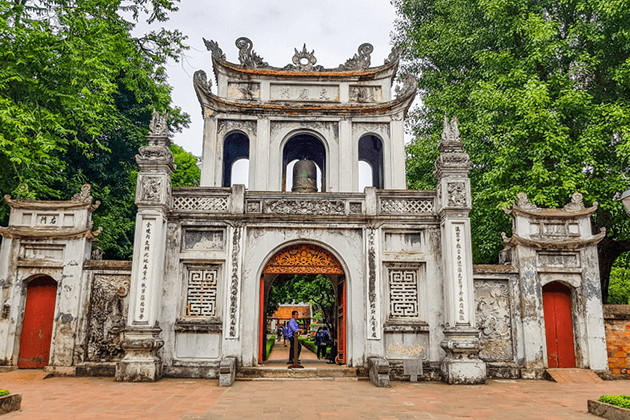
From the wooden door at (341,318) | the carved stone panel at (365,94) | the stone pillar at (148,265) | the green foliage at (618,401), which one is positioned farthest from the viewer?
the carved stone panel at (365,94)

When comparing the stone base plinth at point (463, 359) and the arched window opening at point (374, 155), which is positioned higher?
the arched window opening at point (374, 155)

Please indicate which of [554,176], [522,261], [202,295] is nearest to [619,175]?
[554,176]

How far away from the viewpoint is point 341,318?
11.8m

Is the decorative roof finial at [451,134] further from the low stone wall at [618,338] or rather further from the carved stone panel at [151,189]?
the carved stone panel at [151,189]

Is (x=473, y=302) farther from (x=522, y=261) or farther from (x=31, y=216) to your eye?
(x=31, y=216)

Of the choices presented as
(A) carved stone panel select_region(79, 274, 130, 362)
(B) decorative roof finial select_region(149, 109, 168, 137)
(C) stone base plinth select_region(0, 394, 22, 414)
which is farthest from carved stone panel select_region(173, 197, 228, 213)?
(C) stone base plinth select_region(0, 394, 22, 414)

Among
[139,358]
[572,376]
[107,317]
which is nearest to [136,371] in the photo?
[139,358]

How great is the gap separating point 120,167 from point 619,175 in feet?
52.9

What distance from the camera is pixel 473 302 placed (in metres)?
10.3

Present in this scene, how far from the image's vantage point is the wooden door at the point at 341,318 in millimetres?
11266

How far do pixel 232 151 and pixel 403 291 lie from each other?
294 inches

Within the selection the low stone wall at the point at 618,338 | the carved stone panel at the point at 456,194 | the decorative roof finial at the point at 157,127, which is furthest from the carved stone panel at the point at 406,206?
the decorative roof finial at the point at 157,127

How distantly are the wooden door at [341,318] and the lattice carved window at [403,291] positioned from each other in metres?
1.15

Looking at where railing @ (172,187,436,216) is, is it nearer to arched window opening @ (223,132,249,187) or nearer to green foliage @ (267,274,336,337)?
arched window opening @ (223,132,249,187)
